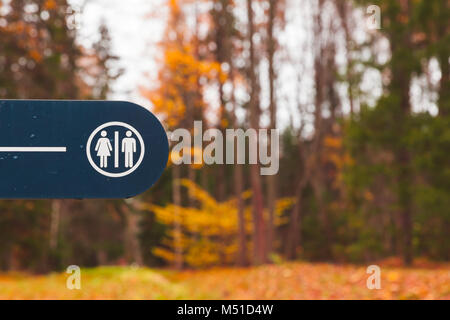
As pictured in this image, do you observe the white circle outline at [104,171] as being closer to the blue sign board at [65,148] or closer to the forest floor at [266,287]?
the blue sign board at [65,148]

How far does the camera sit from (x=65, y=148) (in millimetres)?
3523

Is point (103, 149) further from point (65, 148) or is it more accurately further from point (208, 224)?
point (208, 224)

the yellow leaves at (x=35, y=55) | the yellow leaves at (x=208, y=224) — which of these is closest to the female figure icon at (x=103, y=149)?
the yellow leaves at (x=35, y=55)

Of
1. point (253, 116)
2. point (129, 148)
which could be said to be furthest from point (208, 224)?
point (129, 148)

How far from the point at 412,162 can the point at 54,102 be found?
41.5 feet

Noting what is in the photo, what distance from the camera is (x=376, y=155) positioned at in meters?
19.0

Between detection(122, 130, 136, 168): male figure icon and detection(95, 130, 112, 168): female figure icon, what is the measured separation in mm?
105

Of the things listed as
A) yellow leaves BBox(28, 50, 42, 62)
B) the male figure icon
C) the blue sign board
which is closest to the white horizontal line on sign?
the blue sign board

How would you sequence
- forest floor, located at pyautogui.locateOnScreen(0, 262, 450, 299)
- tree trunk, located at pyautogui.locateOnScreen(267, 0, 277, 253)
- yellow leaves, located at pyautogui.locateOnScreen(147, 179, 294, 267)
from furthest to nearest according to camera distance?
1. yellow leaves, located at pyautogui.locateOnScreen(147, 179, 294, 267)
2. tree trunk, located at pyautogui.locateOnScreen(267, 0, 277, 253)
3. forest floor, located at pyautogui.locateOnScreen(0, 262, 450, 299)

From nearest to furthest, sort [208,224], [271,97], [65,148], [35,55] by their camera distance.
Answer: [65,148]
[35,55]
[271,97]
[208,224]

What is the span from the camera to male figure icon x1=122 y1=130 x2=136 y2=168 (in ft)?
11.8

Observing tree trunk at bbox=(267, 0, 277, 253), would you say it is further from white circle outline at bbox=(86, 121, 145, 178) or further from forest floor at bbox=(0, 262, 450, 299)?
white circle outline at bbox=(86, 121, 145, 178)

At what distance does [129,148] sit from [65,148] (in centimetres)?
43

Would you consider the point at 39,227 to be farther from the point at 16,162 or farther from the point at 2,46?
the point at 16,162
